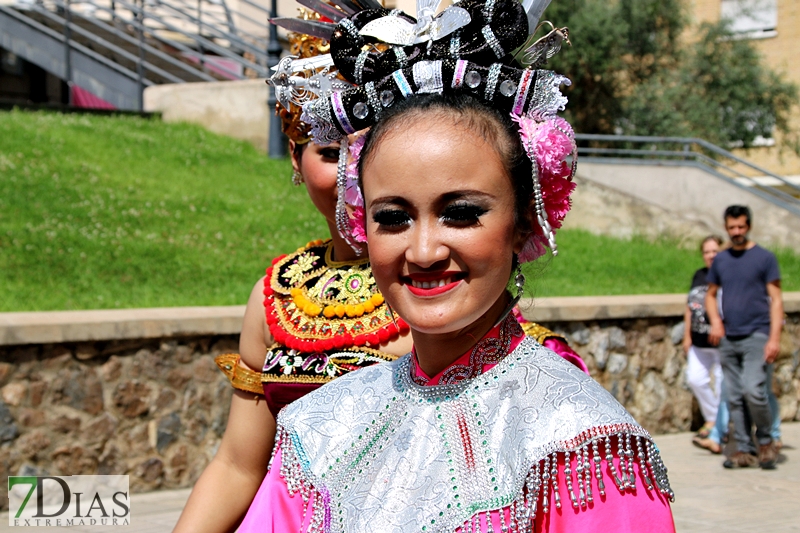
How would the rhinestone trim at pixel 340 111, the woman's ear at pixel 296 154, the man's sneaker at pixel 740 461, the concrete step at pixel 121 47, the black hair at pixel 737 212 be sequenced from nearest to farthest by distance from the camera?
the rhinestone trim at pixel 340 111
the woman's ear at pixel 296 154
the black hair at pixel 737 212
the man's sneaker at pixel 740 461
the concrete step at pixel 121 47

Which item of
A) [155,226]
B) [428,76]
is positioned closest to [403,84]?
[428,76]

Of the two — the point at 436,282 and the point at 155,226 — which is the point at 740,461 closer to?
the point at 155,226

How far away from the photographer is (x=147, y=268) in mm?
8281

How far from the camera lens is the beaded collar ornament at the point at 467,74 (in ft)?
5.67

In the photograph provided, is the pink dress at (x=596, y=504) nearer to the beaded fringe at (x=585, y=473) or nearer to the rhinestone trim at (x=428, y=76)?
the beaded fringe at (x=585, y=473)

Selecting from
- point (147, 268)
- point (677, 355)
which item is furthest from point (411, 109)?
point (677, 355)

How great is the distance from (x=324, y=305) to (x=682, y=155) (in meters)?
13.6

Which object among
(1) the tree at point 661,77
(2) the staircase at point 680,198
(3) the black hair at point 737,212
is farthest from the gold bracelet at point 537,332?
(1) the tree at point 661,77

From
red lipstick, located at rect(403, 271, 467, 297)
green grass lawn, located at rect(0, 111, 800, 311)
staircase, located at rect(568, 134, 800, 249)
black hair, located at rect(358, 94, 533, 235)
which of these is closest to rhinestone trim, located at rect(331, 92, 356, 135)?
black hair, located at rect(358, 94, 533, 235)

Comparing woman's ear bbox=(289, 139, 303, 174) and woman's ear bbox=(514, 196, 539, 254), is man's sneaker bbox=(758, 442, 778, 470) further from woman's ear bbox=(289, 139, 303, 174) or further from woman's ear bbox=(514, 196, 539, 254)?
woman's ear bbox=(514, 196, 539, 254)

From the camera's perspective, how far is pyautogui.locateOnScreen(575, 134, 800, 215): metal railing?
14.7 meters

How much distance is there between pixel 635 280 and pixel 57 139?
6830mm

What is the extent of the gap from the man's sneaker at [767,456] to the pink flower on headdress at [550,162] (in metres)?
6.42

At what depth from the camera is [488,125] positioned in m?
1.70
